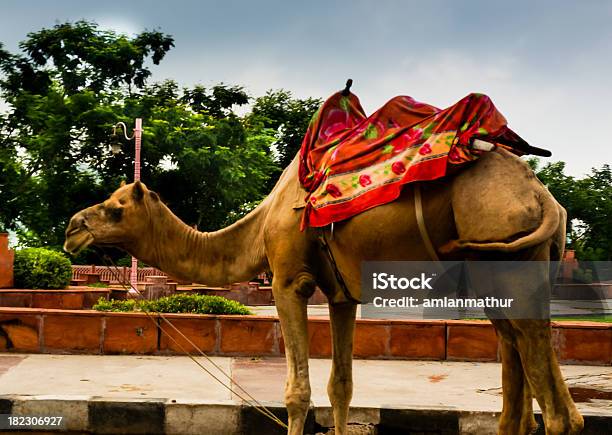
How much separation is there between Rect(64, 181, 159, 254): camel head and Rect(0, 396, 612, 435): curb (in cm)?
181

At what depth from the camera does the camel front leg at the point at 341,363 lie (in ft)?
17.9

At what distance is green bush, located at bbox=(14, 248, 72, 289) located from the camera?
1836cm

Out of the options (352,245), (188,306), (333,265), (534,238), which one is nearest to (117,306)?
(188,306)

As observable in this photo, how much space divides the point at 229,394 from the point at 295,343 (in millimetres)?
2623

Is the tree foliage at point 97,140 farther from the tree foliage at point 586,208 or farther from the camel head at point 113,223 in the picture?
the camel head at point 113,223

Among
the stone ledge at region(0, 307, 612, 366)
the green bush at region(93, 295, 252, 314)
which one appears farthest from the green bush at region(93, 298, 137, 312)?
the stone ledge at region(0, 307, 612, 366)

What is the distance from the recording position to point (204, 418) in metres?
6.68

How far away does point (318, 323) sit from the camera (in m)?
10.4

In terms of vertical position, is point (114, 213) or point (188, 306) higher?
point (114, 213)

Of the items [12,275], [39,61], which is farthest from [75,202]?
[12,275]

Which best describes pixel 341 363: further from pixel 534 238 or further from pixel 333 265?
pixel 534 238

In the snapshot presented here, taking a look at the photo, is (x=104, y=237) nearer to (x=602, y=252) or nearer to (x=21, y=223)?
(x=21, y=223)

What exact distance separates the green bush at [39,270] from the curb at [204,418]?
40.2 ft

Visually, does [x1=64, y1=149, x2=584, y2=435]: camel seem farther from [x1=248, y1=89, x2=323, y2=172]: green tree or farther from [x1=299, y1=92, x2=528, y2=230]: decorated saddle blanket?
[x1=248, y1=89, x2=323, y2=172]: green tree
